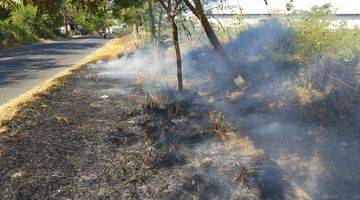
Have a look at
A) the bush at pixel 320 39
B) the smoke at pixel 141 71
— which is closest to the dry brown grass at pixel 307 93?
the bush at pixel 320 39

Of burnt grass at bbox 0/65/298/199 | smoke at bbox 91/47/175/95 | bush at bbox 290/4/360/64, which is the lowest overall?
burnt grass at bbox 0/65/298/199

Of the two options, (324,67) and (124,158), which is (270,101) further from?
(124,158)

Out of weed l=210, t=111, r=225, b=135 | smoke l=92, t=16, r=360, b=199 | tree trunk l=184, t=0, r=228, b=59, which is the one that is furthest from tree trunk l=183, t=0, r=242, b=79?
weed l=210, t=111, r=225, b=135

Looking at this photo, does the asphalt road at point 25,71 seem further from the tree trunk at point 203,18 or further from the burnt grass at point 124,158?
the tree trunk at point 203,18

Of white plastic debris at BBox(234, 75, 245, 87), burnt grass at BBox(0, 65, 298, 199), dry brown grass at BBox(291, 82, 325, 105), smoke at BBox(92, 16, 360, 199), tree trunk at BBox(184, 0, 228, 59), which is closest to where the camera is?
burnt grass at BBox(0, 65, 298, 199)

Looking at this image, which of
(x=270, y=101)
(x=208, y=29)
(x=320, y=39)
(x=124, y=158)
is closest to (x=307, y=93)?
(x=270, y=101)

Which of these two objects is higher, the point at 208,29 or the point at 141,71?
the point at 208,29

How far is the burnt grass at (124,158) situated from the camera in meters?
5.00

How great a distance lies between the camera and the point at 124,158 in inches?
230

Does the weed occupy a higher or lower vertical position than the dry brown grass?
lower

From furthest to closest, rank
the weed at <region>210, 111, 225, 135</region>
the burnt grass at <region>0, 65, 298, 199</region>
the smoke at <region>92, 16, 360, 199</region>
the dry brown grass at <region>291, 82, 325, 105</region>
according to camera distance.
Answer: the dry brown grass at <region>291, 82, 325, 105</region>
the weed at <region>210, 111, 225, 135</region>
the smoke at <region>92, 16, 360, 199</region>
the burnt grass at <region>0, 65, 298, 199</region>

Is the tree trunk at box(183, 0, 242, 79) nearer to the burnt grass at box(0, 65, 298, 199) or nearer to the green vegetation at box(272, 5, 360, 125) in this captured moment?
the green vegetation at box(272, 5, 360, 125)

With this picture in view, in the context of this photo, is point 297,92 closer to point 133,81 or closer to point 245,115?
point 245,115

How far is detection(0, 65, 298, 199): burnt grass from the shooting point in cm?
500
